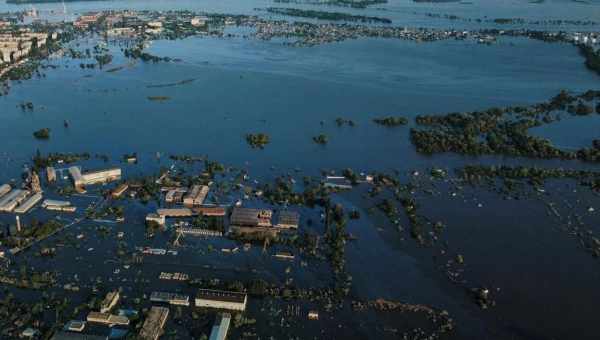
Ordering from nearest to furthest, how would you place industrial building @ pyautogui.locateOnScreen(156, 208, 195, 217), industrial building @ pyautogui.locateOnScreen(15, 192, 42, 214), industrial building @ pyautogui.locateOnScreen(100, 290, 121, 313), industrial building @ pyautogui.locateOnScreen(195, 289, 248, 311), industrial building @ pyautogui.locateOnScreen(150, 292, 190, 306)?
industrial building @ pyautogui.locateOnScreen(100, 290, 121, 313) → industrial building @ pyautogui.locateOnScreen(195, 289, 248, 311) → industrial building @ pyautogui.locateOnScreen(150, 292, 190, 306) → industrial building @ pyautogui.locateOnScreen(156, 208, 195, 217) → industrial building @ pyautogui.locateOnScreen(15, 192, 42, 214)

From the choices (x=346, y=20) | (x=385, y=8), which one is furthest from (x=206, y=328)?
(x=385, y=8)

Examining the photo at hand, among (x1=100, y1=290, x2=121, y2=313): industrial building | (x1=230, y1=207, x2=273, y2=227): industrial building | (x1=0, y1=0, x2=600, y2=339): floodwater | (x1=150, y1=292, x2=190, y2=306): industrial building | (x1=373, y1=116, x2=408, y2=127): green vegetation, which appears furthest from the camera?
(x1=373, y1=116, x2=408, y2=127): green vegetation

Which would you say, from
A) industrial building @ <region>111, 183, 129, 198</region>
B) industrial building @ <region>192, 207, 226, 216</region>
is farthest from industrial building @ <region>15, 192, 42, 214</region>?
industrial building @ <region>192, 207, 226, 216</region>

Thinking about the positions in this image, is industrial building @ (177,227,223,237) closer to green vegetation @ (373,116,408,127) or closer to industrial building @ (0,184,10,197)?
industrial building @ (0,184,10,197)

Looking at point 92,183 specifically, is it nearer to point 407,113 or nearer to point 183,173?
point 183,173

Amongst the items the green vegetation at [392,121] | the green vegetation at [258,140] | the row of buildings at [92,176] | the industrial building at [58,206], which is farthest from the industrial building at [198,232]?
the green vegetation at [392,121]

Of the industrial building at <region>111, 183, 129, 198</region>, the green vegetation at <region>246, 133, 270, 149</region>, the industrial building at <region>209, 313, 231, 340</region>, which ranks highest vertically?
the green vegetation at <region>246, 133, 270, 149</region>
